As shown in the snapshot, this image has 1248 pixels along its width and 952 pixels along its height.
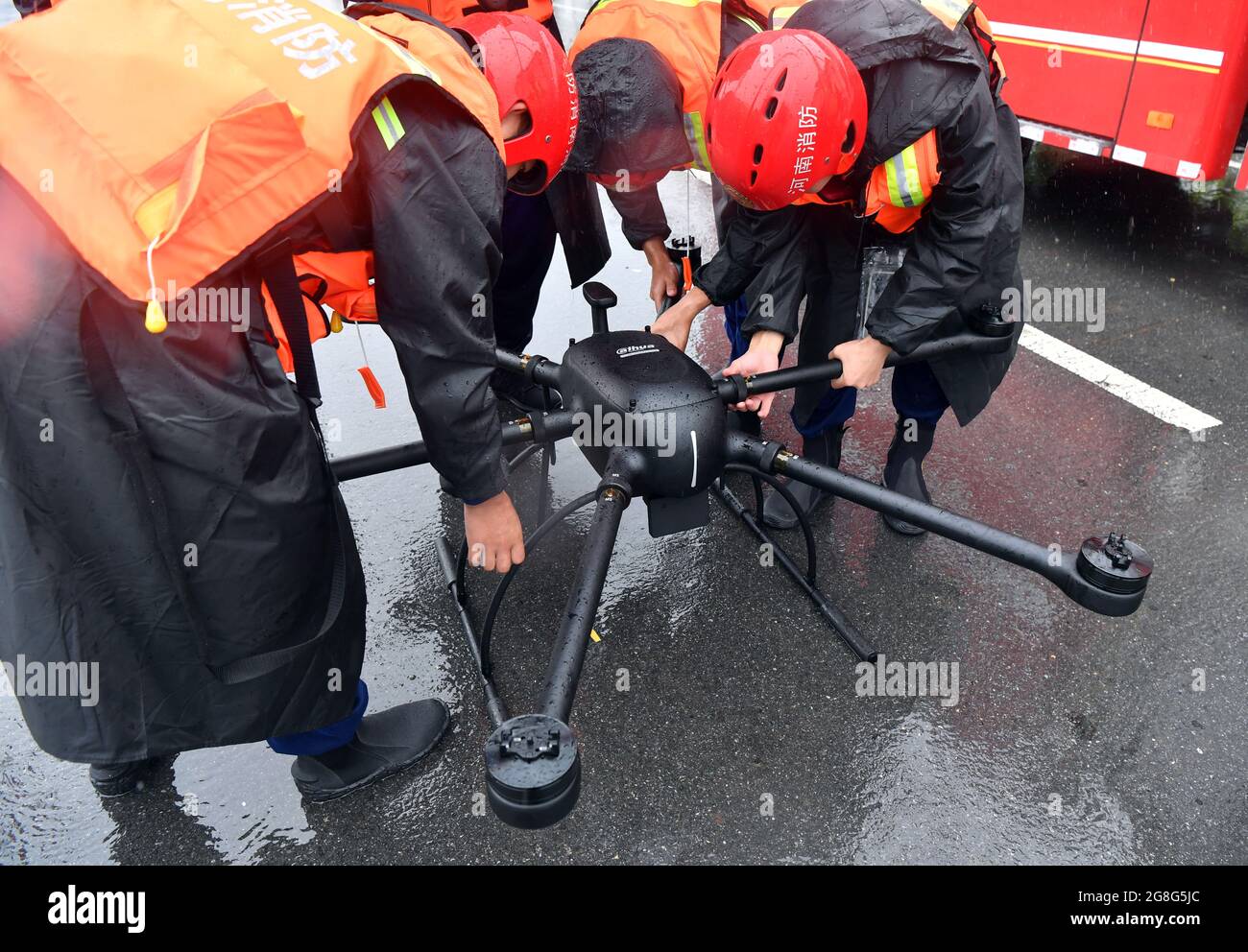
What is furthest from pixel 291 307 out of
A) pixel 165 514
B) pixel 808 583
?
pixel 808 583

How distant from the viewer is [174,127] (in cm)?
124

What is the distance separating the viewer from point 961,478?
3418 mm

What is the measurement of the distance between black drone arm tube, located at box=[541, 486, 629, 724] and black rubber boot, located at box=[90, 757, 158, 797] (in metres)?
1.41

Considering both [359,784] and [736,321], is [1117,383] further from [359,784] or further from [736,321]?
[359,784]

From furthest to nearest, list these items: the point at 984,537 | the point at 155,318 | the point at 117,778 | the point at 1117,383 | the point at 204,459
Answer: the point at 1117,383 < the point at 117,778 < the point at 984,537 < the point at 204,459 < the point at 155,318

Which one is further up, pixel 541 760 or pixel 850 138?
pixel 850 138

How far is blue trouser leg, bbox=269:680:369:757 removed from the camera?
81.4 inches

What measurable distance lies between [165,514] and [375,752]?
3.62ft

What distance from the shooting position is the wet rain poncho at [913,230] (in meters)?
2.14

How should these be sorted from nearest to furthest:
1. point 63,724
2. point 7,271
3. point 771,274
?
point 7,271
point 63,724
point 771,274

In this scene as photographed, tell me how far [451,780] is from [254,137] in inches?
68.4
